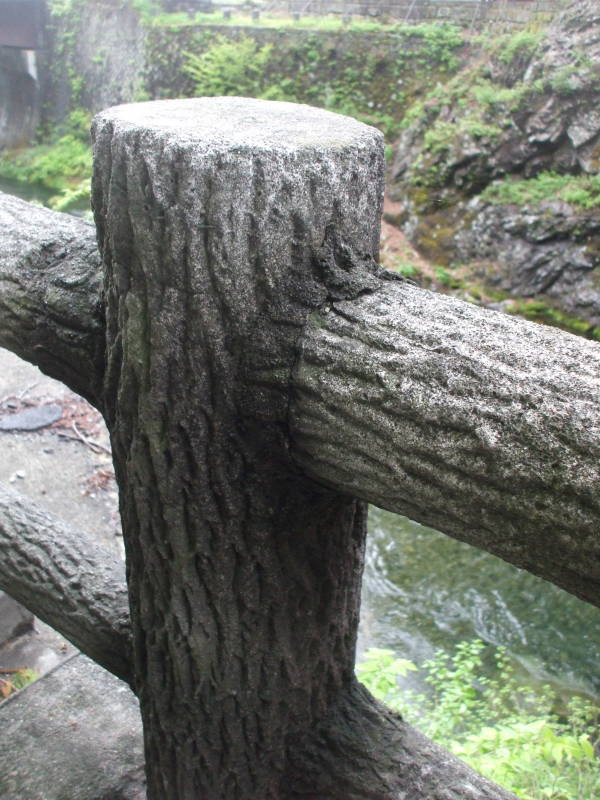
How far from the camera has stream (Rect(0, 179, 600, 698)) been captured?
5344 mm

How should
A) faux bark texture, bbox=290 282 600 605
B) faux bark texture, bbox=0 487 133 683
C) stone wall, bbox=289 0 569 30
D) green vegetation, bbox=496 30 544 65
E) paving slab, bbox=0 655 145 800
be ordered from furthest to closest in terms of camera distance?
stone wall, bbox=289 0 569 30, green vegetation, bbox=496 30 544 65, paving slab, bbox=0 655 145 800, faux bark texture, bbox=0 487 133 683, faux bark texture, bbox=290 282 600 605

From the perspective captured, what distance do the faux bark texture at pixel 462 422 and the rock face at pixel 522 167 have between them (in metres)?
8.93

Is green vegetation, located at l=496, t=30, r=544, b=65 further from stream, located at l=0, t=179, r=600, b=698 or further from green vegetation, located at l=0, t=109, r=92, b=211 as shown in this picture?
stream, located at l=0, t=179, r=600, b=698

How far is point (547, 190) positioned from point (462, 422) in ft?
33.6

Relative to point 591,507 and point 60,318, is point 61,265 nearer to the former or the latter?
point 60,318

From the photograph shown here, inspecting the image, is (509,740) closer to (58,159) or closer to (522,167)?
(522,167)

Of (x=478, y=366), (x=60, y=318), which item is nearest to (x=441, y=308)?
(x=478, y=366)

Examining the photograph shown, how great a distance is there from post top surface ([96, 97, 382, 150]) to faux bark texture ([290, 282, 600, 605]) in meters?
0.26

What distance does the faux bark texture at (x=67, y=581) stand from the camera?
175 cm

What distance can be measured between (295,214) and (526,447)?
0.49m

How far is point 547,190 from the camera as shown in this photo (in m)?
10.2

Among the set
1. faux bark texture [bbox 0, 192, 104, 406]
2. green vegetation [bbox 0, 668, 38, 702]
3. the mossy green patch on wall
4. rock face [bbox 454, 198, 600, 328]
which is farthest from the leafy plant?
Result: faux bark texture [bbox 0, 192, 104, 406]

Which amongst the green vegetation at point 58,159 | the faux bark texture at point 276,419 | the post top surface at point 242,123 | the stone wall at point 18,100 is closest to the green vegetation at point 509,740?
the faux bark texture at point 276,419

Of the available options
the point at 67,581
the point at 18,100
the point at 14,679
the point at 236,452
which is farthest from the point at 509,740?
the point at 18,100
